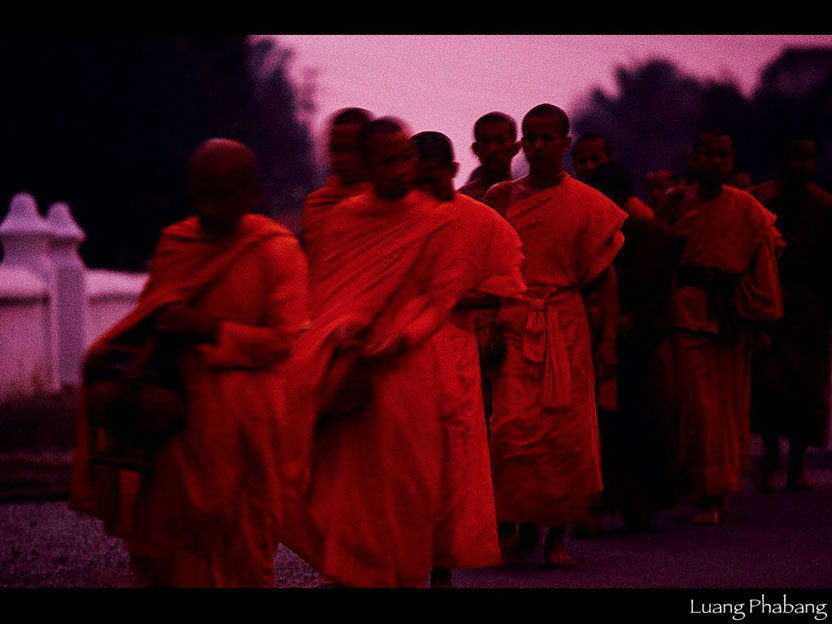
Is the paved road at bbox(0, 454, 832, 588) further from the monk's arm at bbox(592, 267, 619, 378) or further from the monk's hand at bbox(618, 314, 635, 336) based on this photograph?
the monk's hand at bbox(618, 314, 635, 336)

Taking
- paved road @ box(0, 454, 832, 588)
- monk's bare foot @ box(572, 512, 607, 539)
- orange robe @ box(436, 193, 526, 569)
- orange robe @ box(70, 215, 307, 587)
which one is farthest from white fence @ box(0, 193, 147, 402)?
orange robe @ box(70, 215, 307, 587)

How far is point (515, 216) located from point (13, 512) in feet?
14.1

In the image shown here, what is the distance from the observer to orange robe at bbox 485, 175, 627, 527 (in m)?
9.06

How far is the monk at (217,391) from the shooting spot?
6.35 meters

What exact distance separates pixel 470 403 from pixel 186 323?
1.91 metres

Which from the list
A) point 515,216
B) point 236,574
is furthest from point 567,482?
point 236,574

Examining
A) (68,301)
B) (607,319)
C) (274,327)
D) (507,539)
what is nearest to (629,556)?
(507,539)

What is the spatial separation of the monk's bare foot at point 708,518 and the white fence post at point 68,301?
1099 centimetres

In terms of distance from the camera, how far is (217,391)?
6418 millimetres

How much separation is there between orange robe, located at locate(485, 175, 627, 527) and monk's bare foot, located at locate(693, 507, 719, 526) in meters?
1.83

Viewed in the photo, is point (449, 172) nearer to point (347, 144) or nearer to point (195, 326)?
point (347, 144)

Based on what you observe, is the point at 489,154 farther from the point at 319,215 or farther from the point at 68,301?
the point at 68,301

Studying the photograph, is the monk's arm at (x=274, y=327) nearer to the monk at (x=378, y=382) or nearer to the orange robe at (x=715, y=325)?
the monk at (x=378, y=382)

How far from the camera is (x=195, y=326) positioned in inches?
246
